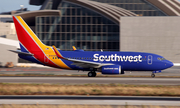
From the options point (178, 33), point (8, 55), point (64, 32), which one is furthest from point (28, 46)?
point (178, 33)

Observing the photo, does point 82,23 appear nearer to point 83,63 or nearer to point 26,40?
point 26,40

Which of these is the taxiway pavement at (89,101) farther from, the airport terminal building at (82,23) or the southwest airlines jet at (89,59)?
the airport terminal building at (82,23)

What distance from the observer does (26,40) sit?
1480 inches

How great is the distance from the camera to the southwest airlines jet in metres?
35.8

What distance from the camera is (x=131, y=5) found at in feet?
265

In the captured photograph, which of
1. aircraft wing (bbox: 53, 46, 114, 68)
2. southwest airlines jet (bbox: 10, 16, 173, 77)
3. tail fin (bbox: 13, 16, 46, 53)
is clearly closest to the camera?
aircraft wing (bbox: 53, 46, 114, 68)

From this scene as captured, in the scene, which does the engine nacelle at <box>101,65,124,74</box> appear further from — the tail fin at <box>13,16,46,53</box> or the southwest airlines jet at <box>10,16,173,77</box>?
the tail fin at <box>13,16,46,53</box>

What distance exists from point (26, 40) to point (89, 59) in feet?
32.9

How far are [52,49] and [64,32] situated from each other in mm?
38126

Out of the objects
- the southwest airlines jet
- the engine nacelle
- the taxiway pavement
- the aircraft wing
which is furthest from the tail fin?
the taxiway pavement

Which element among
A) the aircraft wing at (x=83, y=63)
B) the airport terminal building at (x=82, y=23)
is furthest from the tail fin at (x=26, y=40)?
the airport terminal building at (x=82, y=23)

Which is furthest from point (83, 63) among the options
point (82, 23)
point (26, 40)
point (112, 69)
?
point (82, 23)

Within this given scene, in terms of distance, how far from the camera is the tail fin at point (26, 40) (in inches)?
1468

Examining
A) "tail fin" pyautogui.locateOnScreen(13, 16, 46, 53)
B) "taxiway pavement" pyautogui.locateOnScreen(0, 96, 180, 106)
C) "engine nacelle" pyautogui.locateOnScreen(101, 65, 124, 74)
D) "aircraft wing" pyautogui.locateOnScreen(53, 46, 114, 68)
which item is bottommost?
"taxiway pavement" pyautogui.locateOnScreen(0, 96, 180, 106)
